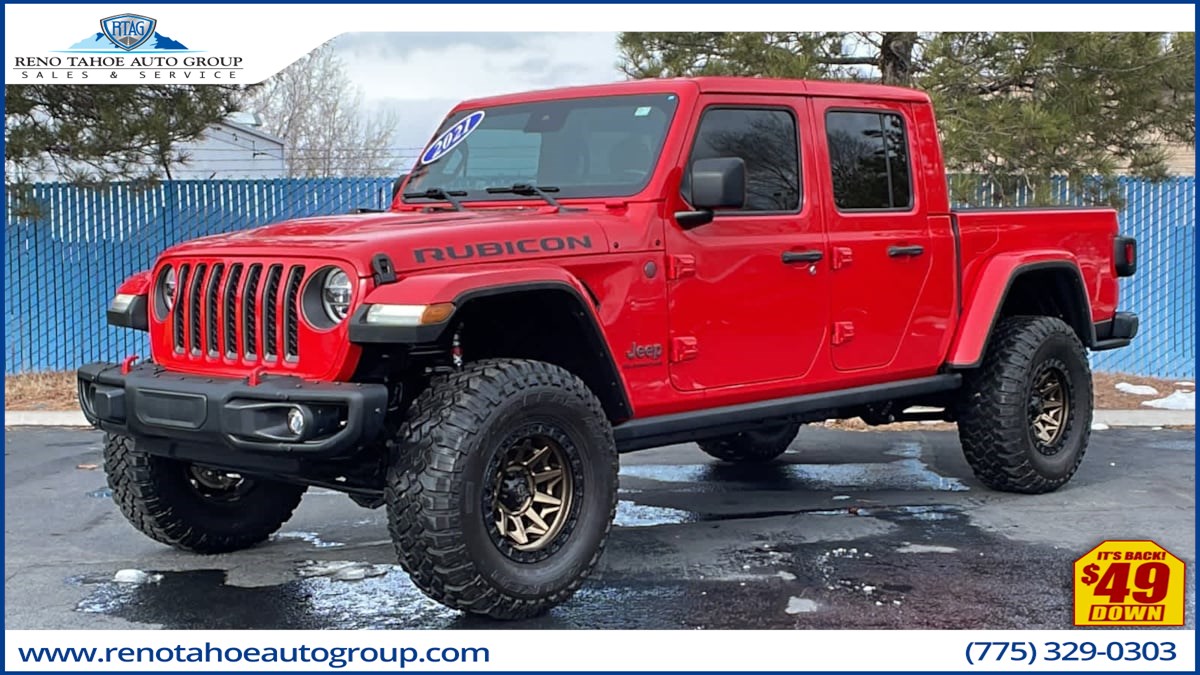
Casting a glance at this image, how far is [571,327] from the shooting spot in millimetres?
5109

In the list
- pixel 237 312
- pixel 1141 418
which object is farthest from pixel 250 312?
pixel 1141 418

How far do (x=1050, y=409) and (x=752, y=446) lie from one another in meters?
1.82

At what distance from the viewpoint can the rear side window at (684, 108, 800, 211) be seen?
5871 mm

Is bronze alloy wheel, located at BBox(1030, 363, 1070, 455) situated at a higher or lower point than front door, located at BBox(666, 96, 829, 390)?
lower

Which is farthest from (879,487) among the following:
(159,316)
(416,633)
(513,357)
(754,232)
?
(159,316)

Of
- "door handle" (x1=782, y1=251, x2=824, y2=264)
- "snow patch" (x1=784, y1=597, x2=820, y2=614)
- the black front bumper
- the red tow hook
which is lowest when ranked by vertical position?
"snow patch" (x1=784, y1=597, x2=820, y2=614)

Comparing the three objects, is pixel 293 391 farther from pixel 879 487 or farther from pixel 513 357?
pixel 879 487

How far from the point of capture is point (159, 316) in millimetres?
5301

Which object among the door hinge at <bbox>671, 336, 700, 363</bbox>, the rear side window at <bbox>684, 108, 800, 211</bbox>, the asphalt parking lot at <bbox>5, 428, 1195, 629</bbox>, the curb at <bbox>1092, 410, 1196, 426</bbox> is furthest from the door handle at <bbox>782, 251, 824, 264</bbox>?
the curb at <bbox>1092, 410, 1196, 426</bbox>

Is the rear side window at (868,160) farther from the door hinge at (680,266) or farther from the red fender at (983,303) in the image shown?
the door hinge at (680,266)

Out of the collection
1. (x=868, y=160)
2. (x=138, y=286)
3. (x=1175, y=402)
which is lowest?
(x=1175, y=402)

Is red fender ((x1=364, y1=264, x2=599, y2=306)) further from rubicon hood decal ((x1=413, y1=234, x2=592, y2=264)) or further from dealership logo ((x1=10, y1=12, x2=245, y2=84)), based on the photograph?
dealership logo ((x1=10, y1=12, x2=245, y2=84))

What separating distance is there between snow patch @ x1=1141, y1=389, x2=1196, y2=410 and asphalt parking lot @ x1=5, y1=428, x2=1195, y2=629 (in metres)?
2.42

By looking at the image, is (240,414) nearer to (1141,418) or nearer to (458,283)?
(458,283)
